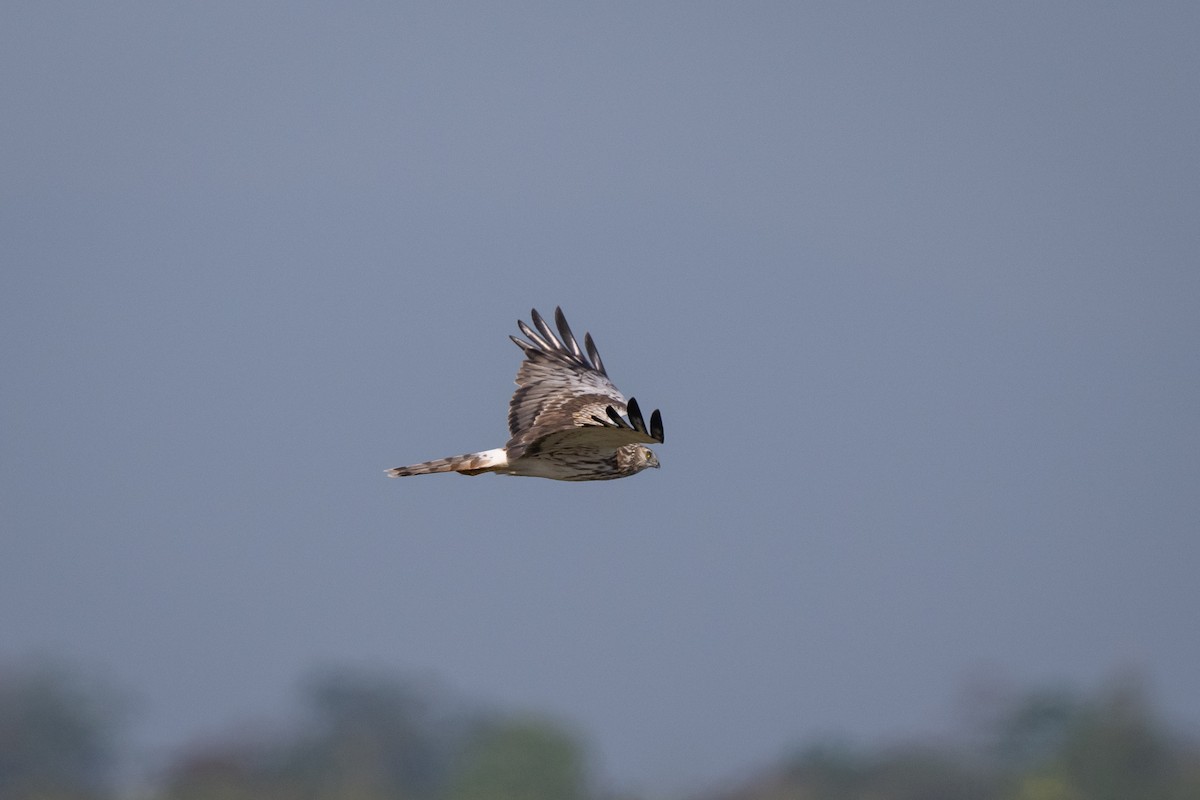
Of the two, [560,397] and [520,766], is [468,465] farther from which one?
[520,766]

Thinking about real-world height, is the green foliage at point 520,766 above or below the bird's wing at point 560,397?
below

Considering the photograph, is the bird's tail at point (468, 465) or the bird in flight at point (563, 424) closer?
the bird in flight at point (563, 424)

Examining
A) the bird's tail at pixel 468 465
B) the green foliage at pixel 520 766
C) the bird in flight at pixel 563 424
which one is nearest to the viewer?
the bird in flight at pixel 563 424

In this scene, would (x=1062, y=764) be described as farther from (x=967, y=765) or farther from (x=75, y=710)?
(x=75, y=710)

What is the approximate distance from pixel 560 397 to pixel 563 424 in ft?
4.02

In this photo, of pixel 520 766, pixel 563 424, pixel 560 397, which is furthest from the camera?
pixel 520 766

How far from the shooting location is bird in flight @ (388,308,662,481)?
15.9 m

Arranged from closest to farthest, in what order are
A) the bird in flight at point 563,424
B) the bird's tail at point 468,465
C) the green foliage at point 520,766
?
1. the bird in flight at point 563,424
2. the bird's tail at point 468,465
3. the green foliage at point 520,766

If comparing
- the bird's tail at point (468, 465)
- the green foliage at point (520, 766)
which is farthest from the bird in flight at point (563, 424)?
the green foliage at point (520, 766)

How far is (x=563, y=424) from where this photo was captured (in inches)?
653

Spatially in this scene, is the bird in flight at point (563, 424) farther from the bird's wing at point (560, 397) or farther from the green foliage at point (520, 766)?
the green foliage at point (520, 766)

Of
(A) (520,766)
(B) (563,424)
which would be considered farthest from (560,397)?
(A) (520,766)

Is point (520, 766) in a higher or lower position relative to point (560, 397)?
lower

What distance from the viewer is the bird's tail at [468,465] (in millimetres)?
16812
